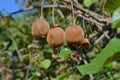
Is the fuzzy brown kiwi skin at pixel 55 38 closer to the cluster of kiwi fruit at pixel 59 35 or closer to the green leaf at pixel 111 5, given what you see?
the cluster of kiwi fruit at pixel 59 35

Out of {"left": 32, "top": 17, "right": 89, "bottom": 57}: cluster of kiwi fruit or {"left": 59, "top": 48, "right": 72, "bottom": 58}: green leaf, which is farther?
{"left": 59, "top": 48, "right": 72, "bottom": 58}: green leaf

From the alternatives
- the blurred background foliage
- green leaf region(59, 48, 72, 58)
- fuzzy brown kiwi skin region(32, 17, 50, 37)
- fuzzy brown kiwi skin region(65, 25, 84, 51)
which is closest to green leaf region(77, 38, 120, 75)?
the blurred background foliage

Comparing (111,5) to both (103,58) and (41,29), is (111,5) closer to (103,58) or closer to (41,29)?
(41,29)

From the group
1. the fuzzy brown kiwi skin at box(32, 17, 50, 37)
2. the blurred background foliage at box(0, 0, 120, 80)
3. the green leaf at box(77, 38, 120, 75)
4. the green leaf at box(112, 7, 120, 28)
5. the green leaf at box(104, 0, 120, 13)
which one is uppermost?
the green leaf at box(112, 7, 120, 28)

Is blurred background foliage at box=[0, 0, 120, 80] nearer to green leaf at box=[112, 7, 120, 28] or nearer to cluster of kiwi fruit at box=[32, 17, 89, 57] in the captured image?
green leaf at box=[112, 7, 120, 28]

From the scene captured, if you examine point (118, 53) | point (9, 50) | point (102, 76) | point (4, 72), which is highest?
point (118, 53)

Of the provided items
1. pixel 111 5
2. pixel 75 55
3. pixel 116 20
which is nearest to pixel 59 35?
pixel 111 5

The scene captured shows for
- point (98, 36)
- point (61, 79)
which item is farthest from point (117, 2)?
point (98, 36)

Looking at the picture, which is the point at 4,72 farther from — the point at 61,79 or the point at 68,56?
the point at 61,79
